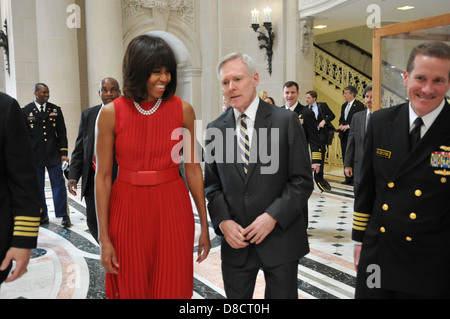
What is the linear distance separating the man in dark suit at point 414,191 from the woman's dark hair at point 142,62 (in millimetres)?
1089

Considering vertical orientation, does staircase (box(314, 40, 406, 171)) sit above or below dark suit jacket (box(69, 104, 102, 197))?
above

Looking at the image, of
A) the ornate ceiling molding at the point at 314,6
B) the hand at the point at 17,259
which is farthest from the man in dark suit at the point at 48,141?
the ornate ceiling molding at the point at 314,6

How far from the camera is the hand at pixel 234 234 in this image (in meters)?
2.03

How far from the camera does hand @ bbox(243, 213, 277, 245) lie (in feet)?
6.59

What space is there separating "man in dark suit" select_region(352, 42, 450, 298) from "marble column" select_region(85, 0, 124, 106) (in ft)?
28.0

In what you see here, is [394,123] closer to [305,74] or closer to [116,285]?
[116,285]

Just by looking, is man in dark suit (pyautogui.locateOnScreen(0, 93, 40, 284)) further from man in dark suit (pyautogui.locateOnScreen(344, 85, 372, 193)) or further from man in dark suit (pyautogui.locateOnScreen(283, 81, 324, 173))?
man in dark suit (pyautogui.locateOnScreen(344, 85, 372, 193))

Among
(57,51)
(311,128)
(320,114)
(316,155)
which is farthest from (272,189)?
(57,51)

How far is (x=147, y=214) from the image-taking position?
2.00 m

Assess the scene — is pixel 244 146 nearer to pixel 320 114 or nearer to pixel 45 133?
pixel 45 133

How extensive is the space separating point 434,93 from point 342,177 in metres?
8.44

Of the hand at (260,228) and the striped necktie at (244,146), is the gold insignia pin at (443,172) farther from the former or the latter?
the striped necktie at (244,146)

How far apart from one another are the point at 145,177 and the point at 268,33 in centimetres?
895

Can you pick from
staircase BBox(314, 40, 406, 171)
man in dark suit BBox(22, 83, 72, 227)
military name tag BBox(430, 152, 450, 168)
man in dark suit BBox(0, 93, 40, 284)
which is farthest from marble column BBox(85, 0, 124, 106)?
military name tag BBox(430, 152, 450, 168)
